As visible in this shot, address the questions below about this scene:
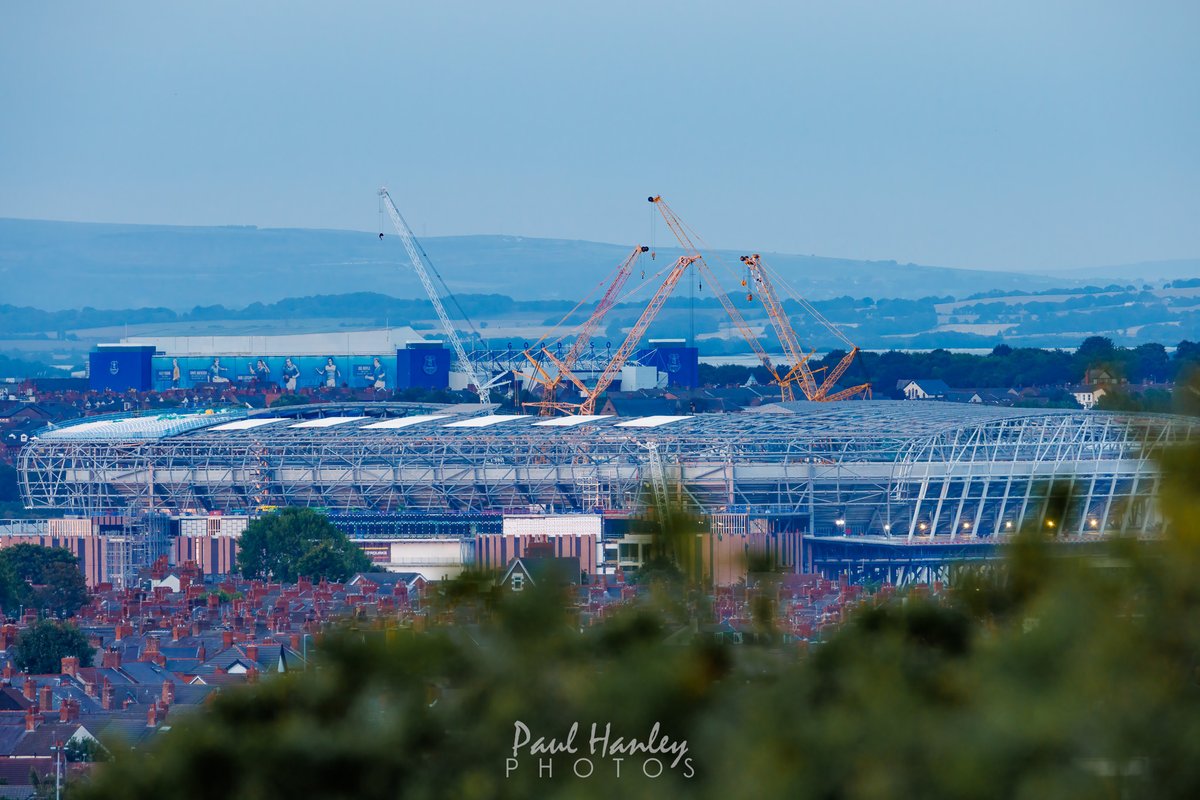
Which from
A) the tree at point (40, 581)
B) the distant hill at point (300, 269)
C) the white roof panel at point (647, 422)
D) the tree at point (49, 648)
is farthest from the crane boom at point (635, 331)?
the distant hill at point (300, 269)

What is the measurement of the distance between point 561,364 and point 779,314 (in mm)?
4821

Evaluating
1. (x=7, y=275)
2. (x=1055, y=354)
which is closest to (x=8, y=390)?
(x=1055, y=354)

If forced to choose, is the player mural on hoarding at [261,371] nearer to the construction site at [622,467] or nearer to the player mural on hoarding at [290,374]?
the player mural on hoarding at [290,374]

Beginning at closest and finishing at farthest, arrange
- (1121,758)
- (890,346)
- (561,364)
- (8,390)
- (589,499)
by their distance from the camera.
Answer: (1121,758)
(589,499)
(561,364)
(8,390)
(890,346)

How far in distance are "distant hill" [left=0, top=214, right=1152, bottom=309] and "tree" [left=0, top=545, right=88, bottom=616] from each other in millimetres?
113981

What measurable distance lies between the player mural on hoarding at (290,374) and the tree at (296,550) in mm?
35766

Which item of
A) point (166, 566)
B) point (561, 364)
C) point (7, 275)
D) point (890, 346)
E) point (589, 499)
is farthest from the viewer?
point (7, 275)

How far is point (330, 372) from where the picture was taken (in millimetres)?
63812

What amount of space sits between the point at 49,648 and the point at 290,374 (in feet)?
156

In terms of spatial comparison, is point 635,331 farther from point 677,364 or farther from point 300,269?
point 300,269

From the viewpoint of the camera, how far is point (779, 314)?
48312mm

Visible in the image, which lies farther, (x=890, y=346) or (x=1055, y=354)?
(x=890, y=346)

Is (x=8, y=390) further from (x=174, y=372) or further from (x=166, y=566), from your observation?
(x=166, y=566)

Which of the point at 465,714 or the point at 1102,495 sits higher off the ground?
the point at 465,714
